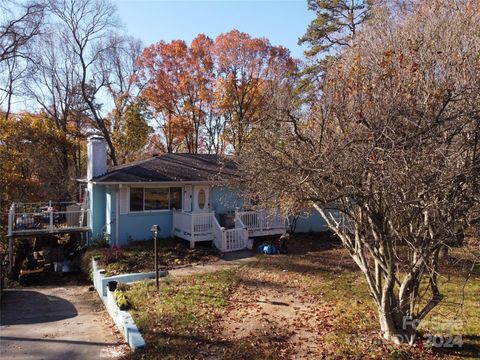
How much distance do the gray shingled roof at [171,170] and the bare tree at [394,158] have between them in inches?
304

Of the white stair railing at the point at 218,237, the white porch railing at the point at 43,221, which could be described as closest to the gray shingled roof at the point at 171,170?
the white stair railing at the point at 218,237

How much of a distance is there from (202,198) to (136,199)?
106 inches

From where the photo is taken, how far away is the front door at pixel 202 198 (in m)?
15.7

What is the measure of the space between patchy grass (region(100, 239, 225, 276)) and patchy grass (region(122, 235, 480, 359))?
174cm

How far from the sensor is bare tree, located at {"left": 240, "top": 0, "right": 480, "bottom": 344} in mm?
4398

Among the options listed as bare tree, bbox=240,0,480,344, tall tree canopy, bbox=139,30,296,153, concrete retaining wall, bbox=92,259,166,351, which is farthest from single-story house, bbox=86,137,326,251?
tall tree canopy, bbox=139,30,296,153

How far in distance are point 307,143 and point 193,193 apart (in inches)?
411

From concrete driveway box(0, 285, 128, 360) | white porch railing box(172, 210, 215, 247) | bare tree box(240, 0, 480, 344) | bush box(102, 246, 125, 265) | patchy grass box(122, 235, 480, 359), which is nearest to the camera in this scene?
bare tree box(240, 0, 480, 344)

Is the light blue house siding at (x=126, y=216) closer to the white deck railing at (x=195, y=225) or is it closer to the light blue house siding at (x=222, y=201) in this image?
the light blue house siding at (x=222, y=201)

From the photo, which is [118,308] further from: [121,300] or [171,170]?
[171,170]

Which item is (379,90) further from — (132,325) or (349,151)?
(132,325)

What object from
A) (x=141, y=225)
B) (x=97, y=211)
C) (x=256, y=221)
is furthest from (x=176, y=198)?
(x=256, y=221)

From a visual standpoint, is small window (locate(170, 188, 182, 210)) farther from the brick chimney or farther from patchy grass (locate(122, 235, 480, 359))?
patchy grass (locate(122, 235, 480, 359))

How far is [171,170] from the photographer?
1612 cm
